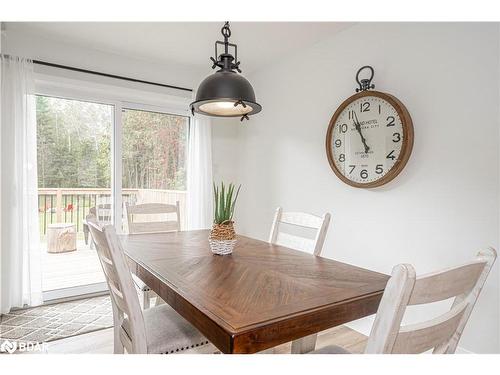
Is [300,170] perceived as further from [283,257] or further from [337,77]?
[283,257]

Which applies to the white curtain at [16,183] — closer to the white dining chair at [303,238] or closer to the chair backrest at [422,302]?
the white dining chair at [303,238]

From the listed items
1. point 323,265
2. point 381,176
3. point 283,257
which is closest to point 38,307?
point 283,257

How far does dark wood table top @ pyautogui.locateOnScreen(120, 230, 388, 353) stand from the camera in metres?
0.88

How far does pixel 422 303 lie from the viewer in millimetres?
686

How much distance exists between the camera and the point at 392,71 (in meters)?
2.23

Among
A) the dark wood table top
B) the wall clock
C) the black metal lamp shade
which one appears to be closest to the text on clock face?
the wall clock

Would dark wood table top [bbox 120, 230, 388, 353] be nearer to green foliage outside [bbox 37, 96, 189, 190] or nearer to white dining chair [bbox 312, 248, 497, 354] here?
white dining chair [bbox 312, 248, 497, 354]

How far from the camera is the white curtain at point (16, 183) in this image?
2549 mm

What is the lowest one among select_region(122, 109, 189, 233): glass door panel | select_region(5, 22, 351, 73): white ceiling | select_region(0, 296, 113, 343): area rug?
select_region(0, 296, 113, 343): area rug

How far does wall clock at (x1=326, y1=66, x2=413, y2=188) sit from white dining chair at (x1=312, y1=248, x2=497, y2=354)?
1.44 metres

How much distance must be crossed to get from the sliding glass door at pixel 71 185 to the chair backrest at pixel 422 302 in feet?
10.1

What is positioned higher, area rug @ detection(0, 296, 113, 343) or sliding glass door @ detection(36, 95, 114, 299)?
sliding glass door @ detection(36, 95, 114, 299)

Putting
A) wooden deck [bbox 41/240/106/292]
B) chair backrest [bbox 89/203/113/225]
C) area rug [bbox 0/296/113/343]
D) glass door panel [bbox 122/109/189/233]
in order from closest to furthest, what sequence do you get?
area rug [bbox 0/296/113/343] < wooden deck [bbox 41/240/106/292] < chair backrest [bbox 89/203/113/225] < glass door panel [bbox 122/109/189/233]

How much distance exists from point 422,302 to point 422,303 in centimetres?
2
